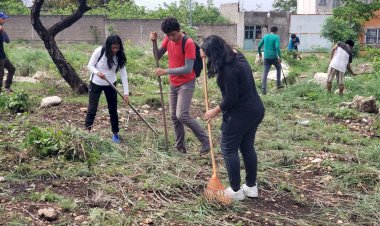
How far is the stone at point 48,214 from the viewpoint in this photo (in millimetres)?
4059

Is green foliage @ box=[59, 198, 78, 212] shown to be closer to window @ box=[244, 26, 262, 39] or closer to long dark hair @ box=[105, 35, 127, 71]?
long dark hair @ box=[105, 35, 127, 71]

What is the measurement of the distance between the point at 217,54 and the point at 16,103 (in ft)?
14.9

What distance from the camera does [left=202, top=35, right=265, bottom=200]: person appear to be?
4.41 metres

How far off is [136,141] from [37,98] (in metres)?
3.11

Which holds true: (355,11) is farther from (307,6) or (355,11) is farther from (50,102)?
(50,102)

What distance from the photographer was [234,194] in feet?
15.4

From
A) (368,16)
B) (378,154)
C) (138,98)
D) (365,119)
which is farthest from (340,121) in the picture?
(368,16)

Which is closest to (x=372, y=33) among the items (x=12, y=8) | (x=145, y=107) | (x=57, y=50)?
(x=12, y=8)

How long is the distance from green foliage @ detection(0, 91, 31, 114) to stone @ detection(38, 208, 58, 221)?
13.7ft

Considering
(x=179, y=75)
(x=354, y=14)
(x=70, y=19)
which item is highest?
(x=354, y=14)

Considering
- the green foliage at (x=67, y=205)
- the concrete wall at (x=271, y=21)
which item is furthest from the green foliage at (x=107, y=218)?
the concrete wall at (x=271, y=21)

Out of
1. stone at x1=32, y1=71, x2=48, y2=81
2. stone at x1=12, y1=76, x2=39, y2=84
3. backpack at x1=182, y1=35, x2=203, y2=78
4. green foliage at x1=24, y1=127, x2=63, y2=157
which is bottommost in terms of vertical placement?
green foliage at x1=24, y1=127, x2=63, y2=157

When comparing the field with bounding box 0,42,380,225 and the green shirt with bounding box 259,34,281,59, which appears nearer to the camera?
the field with bounding box 0,42,380,225

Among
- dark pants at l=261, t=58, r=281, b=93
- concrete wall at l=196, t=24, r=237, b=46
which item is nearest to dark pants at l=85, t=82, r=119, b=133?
dark pants at l=261, t=58, r=281, b=93
